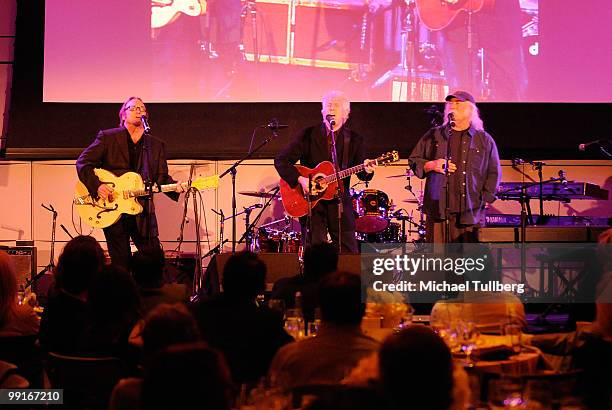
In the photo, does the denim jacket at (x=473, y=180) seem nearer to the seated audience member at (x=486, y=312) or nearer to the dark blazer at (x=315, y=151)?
the dark blazer at (x=315, y=151)

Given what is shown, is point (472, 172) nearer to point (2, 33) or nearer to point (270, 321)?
point (270, 321)

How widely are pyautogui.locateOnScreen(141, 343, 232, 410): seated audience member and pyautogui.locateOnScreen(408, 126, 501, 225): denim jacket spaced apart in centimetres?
564

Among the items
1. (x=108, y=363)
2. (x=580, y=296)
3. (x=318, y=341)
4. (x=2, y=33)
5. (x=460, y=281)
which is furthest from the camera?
(x=2, y=33)

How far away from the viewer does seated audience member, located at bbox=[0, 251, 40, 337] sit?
4.07 m

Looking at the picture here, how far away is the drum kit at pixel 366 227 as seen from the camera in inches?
389

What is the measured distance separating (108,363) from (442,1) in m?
7.95

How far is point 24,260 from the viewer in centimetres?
981

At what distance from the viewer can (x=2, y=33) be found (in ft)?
37.1

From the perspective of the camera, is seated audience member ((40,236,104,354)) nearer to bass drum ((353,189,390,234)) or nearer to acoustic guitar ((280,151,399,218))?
acoustic guitar ((280,151,399,218))

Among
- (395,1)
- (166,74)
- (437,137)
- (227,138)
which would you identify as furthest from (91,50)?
(437,137)

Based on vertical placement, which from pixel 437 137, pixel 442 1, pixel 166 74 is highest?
pixel 442 1

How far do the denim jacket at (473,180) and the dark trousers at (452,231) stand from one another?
0.19 ft

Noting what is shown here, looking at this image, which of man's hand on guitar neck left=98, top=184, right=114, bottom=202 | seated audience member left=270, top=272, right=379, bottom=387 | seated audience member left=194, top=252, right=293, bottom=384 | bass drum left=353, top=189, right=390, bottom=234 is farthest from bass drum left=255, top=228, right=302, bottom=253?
seated audience member left=270, top=272, right=379, bottom=387

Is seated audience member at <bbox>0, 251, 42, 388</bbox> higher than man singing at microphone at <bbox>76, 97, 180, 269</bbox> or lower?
lower
